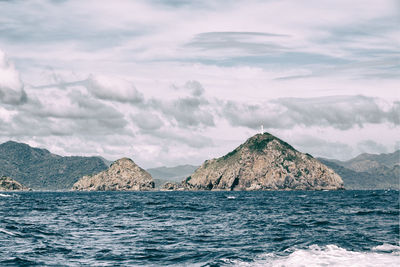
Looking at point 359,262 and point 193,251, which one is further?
point 193,251

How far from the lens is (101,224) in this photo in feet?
189

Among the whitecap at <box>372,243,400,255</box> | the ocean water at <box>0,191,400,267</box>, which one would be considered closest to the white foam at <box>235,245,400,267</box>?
the ocean water at <box>0,191,400,267</box>

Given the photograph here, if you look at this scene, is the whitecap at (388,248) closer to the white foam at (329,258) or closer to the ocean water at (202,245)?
the ocean water at (202,245)

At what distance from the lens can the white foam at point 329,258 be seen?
98.1 feet

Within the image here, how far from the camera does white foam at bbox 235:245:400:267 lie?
29.9m

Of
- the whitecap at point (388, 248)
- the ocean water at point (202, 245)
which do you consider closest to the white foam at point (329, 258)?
the ocean water at point (202, 245)

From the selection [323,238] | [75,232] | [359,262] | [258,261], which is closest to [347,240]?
[323,238]

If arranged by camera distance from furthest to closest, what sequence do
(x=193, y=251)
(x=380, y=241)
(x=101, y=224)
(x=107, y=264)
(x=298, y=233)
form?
(x=101, y=224)
(x=298, y=233)
(x=380, y=241)
(x=193, y=251)
(x=107, y=264)

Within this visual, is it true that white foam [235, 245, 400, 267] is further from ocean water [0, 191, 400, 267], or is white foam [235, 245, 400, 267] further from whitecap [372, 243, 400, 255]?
whitecap [372, 243, 400, 255]

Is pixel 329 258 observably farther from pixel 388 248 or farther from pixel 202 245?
pixel 202 245

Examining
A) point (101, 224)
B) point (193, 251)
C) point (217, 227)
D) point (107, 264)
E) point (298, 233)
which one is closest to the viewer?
point (107, 264)

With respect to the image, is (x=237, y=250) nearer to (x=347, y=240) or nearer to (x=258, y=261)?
(x=258, y=261)

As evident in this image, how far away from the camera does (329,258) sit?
31.9 m

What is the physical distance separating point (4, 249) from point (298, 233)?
100ft
